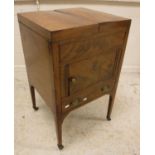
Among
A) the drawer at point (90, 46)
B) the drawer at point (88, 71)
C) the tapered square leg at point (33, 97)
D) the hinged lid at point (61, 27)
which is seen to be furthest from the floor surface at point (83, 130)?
the hinged lid at point (61, 27)

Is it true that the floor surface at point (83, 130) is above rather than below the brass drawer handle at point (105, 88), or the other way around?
below

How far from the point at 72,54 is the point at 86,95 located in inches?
12.1

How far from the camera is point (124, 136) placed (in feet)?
3.93

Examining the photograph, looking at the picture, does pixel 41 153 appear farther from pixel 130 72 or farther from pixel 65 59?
pixel 130 72

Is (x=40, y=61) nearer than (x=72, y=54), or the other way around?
(x=72, y=54)

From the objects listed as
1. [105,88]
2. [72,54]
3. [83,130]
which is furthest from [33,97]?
[72,54]

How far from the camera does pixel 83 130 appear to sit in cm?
123

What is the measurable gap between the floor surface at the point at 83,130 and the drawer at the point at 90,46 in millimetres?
610

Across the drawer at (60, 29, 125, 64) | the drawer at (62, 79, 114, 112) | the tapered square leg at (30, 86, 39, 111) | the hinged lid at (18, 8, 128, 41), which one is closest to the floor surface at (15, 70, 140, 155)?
the tapered square leg at (30, 86, 39, 111)

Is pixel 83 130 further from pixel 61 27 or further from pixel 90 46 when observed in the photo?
pixel 61 27

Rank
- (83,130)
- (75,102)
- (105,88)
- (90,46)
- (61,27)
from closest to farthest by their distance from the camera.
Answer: (61,27), (90,46), (75,102), (105,88), (83,130)

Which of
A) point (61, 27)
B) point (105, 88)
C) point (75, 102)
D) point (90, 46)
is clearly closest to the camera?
point (61, 27)

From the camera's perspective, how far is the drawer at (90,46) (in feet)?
2.49

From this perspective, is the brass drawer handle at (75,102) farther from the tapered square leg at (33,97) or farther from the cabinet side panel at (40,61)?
the tapered square leg at (33,97)
